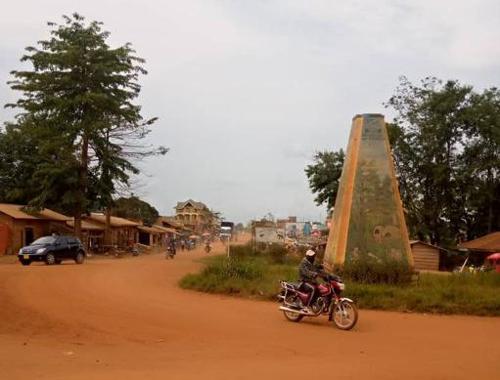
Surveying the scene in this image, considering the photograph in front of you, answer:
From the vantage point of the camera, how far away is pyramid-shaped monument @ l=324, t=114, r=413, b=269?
1853 cm

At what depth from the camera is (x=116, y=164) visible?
44.0m

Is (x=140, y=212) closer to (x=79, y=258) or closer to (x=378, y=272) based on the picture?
(x=79, y=258)

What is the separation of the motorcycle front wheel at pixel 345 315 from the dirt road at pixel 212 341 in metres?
0.23

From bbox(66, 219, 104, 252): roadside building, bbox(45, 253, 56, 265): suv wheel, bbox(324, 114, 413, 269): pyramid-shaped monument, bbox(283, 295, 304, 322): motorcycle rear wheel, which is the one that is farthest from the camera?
bbox(66, 219, 104, 252): roadside building

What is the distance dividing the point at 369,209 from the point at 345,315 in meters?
7.45

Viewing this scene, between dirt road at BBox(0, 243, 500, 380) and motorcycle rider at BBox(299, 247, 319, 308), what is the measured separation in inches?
28.4

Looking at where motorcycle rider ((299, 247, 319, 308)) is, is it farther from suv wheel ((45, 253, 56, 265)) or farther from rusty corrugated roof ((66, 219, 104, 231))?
rusty corrugated roof ((66, 219, 104, 231))

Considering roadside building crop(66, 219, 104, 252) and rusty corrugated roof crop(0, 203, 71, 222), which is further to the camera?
roadside building crop(66, 219, 104, 252)

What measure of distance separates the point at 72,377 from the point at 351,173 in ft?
45.3

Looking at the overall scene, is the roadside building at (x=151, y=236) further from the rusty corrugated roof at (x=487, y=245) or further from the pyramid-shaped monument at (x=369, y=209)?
the pyramid-shaped monument at (x=369, y=209)

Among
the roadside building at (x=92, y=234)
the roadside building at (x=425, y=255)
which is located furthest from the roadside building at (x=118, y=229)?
the roadside building at (x=425, y=255)

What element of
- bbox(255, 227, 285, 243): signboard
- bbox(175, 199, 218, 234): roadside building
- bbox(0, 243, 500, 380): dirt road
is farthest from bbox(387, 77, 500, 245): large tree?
bbox(175, 199, 218, 234): roadside building

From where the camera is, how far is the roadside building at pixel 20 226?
4088 cm

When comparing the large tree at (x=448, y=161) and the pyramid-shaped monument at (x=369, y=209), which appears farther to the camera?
the large tree at (x=448, y=161)
